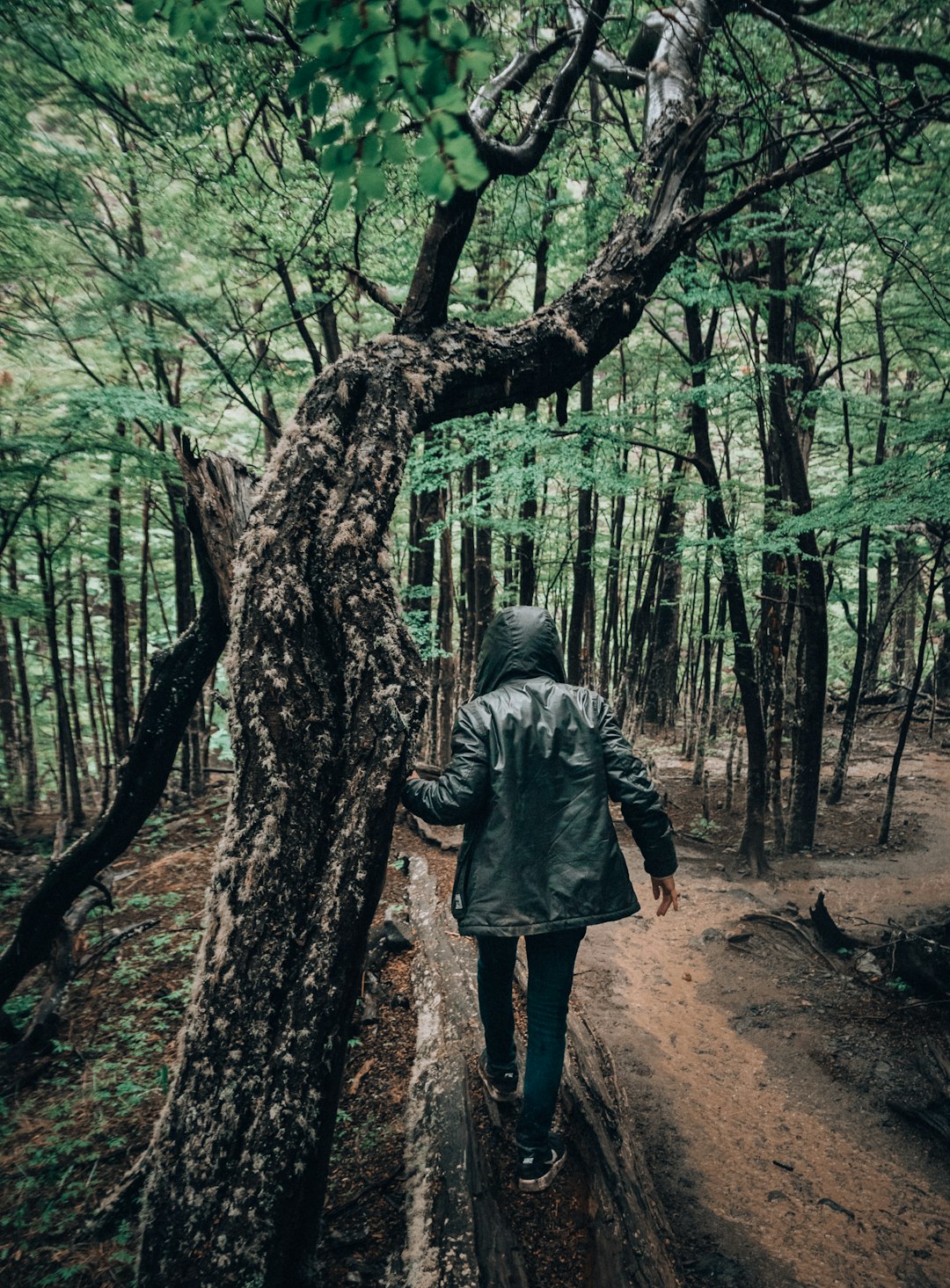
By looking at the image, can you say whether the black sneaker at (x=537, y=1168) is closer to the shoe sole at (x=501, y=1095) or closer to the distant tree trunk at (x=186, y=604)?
the shoe sole at (x=501, y=1095)

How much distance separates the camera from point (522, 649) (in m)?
2.74

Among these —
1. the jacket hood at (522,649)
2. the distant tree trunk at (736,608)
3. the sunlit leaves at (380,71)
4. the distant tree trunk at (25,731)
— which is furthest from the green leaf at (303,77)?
the distant tree trunk at (25,731)

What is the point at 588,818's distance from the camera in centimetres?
247

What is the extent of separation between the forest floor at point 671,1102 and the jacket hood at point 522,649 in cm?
204

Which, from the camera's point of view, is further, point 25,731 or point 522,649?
point 25,731

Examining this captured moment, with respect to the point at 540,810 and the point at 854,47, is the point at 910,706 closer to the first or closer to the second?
the point at 854,47

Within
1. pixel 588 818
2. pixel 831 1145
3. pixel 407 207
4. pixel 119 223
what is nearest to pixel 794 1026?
pixel 831 1145

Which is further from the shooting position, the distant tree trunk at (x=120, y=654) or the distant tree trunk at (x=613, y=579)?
the distant tree trunk at (x=613, y=579)

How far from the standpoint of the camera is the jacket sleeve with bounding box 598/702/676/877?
2508 mm

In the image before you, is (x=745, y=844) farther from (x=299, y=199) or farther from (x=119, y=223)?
(x=119, y=223)

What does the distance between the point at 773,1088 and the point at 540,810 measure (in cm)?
298

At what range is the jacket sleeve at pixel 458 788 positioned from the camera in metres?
2.31

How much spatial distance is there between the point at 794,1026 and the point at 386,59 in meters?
5.75

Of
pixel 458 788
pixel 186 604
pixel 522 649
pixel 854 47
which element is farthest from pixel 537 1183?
pixel 186 604
